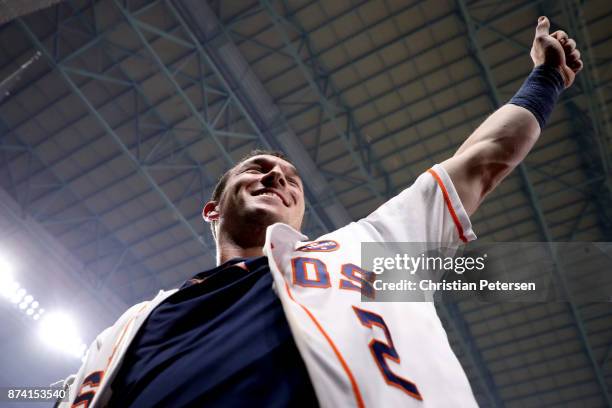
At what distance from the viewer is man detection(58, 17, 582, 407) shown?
49.0 inches

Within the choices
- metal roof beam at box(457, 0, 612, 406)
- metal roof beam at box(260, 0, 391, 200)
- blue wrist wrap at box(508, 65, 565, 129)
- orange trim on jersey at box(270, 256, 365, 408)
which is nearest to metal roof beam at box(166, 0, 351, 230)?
metal roof beam at box(260, 0, 391, 200)

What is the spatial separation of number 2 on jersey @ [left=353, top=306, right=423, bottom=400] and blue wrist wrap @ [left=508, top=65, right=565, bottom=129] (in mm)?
982

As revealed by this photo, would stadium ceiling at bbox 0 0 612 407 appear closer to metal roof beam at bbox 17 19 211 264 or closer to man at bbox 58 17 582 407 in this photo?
metal roof beam at bbox 17 19 211 264

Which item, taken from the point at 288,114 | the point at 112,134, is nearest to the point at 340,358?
the point at 288,114

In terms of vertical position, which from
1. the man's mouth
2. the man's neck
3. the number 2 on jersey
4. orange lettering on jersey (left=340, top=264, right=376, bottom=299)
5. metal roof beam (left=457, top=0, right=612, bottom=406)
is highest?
the man's mouth

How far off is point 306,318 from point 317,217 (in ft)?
35.3

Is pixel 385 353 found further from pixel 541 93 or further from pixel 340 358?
pixel 541 93

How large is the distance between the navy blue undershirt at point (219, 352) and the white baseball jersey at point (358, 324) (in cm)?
7

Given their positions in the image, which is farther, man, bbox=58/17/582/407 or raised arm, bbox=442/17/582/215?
raised arm, bbox=442/17/582/215

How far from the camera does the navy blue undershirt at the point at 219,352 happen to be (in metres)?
1.30

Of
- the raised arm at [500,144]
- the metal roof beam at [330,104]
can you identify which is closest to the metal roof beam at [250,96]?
the metal roof beam at [330,104]

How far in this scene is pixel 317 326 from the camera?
1.30 meters

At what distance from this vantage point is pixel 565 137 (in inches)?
434

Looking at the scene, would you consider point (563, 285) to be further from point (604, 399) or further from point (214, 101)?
point (214, 101)
